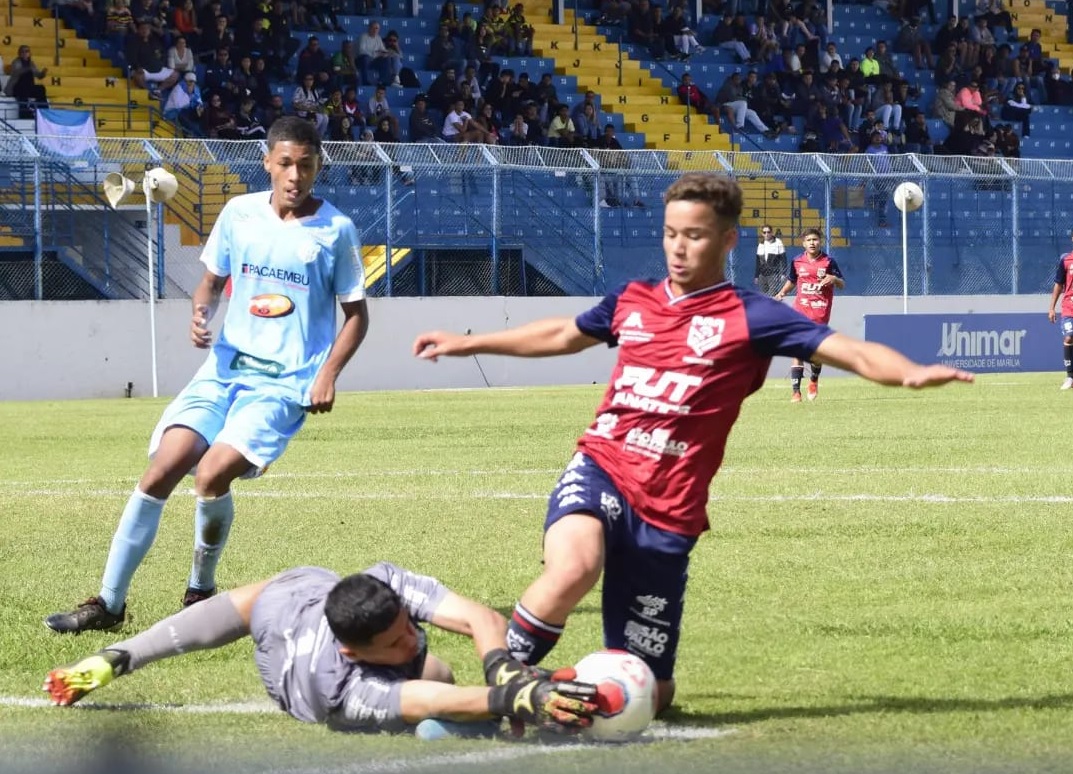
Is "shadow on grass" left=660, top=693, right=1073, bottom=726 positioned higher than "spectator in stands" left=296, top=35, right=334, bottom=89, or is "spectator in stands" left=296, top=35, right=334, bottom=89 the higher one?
"spectator in stands" left=296, top=35, right=334, bottom=89

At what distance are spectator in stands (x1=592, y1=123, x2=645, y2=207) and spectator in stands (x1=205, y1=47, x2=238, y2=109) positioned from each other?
649 centimetres

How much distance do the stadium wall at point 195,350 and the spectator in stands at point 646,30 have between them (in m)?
9.32

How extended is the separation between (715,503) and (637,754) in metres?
6.65

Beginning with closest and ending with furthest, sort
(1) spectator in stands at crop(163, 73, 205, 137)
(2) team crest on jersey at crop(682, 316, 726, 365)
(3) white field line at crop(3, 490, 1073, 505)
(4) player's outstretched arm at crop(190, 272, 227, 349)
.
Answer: (2) team crest on jersey at crop(682, 316, 726, 365) < (4) player's outstretched arm at crop(190, 272, 227, 349) < (3) white field line at crop(3, 490, 1073, 505) < (1) spectator in stands at crop(163, 73, 205, 137)

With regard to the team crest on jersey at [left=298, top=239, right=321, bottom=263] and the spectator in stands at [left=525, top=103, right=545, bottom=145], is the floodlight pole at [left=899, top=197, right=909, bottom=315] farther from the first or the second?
the team crest on jersey at [left=298, top=239, right=321, bottom=263]

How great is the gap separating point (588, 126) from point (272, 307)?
94.1 ft

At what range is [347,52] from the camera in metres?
34.6

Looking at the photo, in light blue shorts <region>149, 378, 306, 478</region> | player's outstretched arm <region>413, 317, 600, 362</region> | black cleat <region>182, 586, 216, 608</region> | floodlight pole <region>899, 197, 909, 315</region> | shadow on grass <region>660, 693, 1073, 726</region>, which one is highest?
player's outstretched arm <region>413, 317, 600, 362</region>

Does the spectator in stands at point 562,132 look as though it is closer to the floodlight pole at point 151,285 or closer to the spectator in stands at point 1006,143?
the floodlight pole at point 151,285

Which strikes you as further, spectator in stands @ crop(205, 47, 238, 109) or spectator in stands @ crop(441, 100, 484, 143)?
spectator in stands @ crop(441, 100, 484, 143)

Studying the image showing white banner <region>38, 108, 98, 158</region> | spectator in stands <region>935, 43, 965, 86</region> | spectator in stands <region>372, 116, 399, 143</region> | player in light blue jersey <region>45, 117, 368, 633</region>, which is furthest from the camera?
spectator in stands <region>935, 43, 965, 86</region>

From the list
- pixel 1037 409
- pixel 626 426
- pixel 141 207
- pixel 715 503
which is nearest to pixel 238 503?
pixel 715 503

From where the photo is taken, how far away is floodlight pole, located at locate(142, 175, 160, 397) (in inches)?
1068

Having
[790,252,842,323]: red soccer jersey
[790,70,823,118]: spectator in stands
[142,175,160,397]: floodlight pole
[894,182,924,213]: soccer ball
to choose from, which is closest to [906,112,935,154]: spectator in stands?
[790,70,823,118]: spectator in stands
